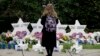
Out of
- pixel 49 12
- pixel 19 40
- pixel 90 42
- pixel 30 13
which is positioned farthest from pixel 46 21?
pixel 30 13

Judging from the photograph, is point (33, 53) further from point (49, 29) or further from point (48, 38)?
point (49, 29)

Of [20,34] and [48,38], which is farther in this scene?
[20,34]

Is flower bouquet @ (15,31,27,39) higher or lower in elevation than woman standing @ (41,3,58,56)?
lower

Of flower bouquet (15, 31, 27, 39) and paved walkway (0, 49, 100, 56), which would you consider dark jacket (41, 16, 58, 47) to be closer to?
paved walkway (0, 49, 100, 56)

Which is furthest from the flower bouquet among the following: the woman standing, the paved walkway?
the woman standing

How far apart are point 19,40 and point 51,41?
287 centimetres

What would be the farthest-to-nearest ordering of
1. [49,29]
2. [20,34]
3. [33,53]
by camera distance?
[20,34]
[33,53]
[49,29]

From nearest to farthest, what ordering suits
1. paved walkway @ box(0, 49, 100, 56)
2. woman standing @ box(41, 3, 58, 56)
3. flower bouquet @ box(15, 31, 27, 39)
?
woman standing @ box(41, 3, 58, 56), paved walkway @ box(0, 49, 100, 56), flower bouquet @ box(15, 31, 27, 39)

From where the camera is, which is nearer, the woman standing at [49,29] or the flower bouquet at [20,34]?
the woman standing at [49,29]

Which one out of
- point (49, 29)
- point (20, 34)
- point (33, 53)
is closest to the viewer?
point (49, 29)

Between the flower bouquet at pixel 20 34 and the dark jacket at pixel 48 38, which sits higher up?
the dark jacket at pixel 48 38

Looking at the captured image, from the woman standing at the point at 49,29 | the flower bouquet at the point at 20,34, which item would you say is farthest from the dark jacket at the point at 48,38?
the flower bouquet at the point at 20,34

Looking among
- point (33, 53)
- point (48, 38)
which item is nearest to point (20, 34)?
point (33, 53)

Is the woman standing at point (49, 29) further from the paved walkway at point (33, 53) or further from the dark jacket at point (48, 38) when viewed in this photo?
the paved walkway at point (33, 53)
